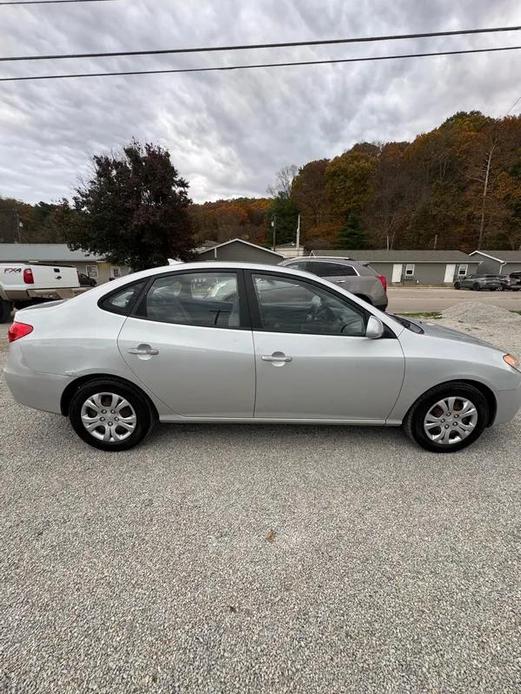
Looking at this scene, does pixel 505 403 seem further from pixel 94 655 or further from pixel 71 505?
pixel 71 505

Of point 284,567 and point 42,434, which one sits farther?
point 42,434

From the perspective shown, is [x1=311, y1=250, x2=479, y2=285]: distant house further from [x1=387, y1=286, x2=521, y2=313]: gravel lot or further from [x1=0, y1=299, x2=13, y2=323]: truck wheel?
[x1=0, y1=299, x2=13, y2=323]: truck wheel

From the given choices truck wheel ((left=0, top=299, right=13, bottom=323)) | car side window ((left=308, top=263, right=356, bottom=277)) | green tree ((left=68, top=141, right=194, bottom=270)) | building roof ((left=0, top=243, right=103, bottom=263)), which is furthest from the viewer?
building roof ((left=0, top=243, right=103, bottom=263))

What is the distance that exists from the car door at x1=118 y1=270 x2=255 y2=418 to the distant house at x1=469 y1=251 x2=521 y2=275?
4549 centimetres

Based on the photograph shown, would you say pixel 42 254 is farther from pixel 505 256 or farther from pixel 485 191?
pixel 485 191

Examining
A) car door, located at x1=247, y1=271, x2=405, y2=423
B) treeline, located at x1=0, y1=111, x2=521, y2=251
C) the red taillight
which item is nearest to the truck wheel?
the red taillight

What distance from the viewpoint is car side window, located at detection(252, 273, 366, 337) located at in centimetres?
278

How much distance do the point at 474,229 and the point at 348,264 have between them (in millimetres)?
49023

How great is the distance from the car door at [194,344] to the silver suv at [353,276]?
629 cm

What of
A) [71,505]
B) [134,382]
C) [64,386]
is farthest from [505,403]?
[64,386]

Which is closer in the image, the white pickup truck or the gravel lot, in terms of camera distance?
the white pickup truck

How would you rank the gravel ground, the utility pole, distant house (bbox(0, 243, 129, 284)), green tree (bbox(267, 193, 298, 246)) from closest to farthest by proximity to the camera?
the gravel ground → distant house (bbox(0, 243, 129, 284)) → the utility pole → green tree (bbox(267, 193, 298, 246))

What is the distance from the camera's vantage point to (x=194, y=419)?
2.92 meters

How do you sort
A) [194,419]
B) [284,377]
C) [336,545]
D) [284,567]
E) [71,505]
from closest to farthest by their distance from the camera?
[284,567]
[336,545]
[71,505]
[284,377]
[194,419]
